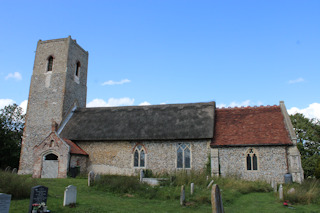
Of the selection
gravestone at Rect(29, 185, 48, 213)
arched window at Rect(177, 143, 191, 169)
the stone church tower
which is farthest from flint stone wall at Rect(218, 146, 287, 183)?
the stone church tower

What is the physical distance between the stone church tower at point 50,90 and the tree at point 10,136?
8.94 meters

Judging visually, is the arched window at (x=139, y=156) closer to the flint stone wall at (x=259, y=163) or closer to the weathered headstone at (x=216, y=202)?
the flint stone wall at (x=259, y=163)

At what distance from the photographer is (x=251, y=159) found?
1983 cm

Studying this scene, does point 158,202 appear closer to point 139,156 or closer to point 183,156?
point 183,156

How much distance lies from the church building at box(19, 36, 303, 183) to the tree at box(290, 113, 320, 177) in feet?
47.1

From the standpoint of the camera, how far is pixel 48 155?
75.7ft

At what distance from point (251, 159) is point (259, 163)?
23.9 inches

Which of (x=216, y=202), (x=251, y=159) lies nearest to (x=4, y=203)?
(x=216, y=202)

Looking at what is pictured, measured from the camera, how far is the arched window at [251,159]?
64.6 feet

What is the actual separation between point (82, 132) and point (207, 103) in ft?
38.1

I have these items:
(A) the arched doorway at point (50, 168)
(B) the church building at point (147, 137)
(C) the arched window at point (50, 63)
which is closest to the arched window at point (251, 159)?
(B) the church building at point (147, 137)

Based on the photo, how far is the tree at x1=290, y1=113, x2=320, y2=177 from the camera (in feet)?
109

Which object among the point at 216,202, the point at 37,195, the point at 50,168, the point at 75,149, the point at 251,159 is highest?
the point at 75,149

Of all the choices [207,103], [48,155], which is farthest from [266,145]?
[48,155]
